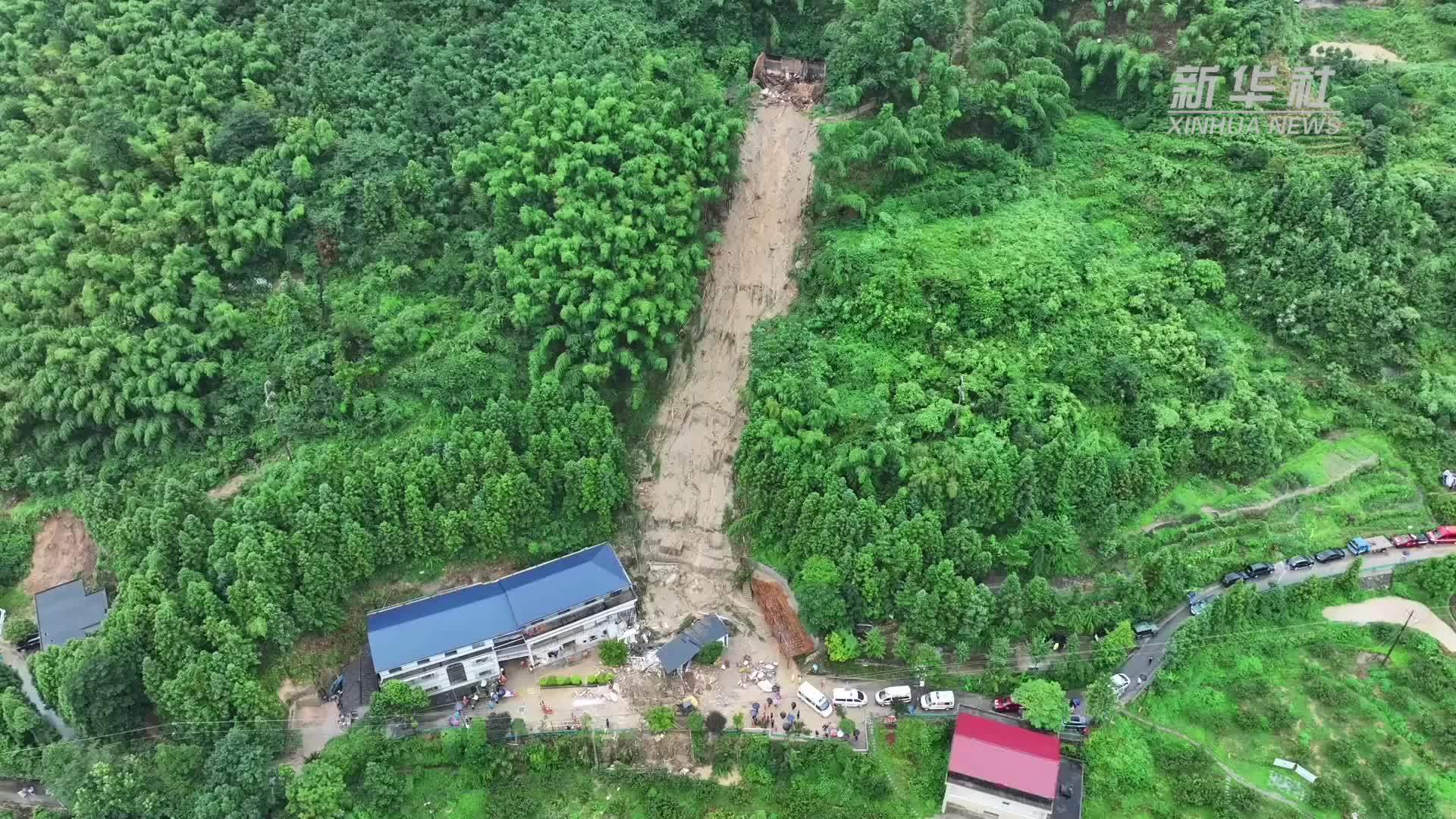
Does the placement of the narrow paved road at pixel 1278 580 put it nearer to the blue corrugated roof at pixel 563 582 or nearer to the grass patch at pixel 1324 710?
the grass patch at pixel 1324 710

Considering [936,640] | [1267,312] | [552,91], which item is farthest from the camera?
[552,91]

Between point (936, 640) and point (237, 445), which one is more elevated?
point (237, 445)

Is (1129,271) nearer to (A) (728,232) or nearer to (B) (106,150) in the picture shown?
(A) (728,232)

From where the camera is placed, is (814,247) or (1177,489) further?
(814,247)

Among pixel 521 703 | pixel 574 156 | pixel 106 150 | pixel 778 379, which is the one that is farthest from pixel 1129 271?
pixel 106 150

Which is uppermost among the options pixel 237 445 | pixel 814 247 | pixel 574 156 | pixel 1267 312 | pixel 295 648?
pixel 574 156

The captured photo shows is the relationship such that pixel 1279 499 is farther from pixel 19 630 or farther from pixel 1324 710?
pixel 19 630

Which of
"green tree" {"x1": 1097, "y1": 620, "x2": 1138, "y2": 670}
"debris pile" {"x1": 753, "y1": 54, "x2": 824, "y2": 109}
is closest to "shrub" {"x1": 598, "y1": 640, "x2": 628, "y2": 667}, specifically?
"green tree" {"x1": 1097, "y1": 620, "x2": 1138, "y2": 670}

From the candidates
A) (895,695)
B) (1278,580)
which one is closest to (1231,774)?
(1278,580)
